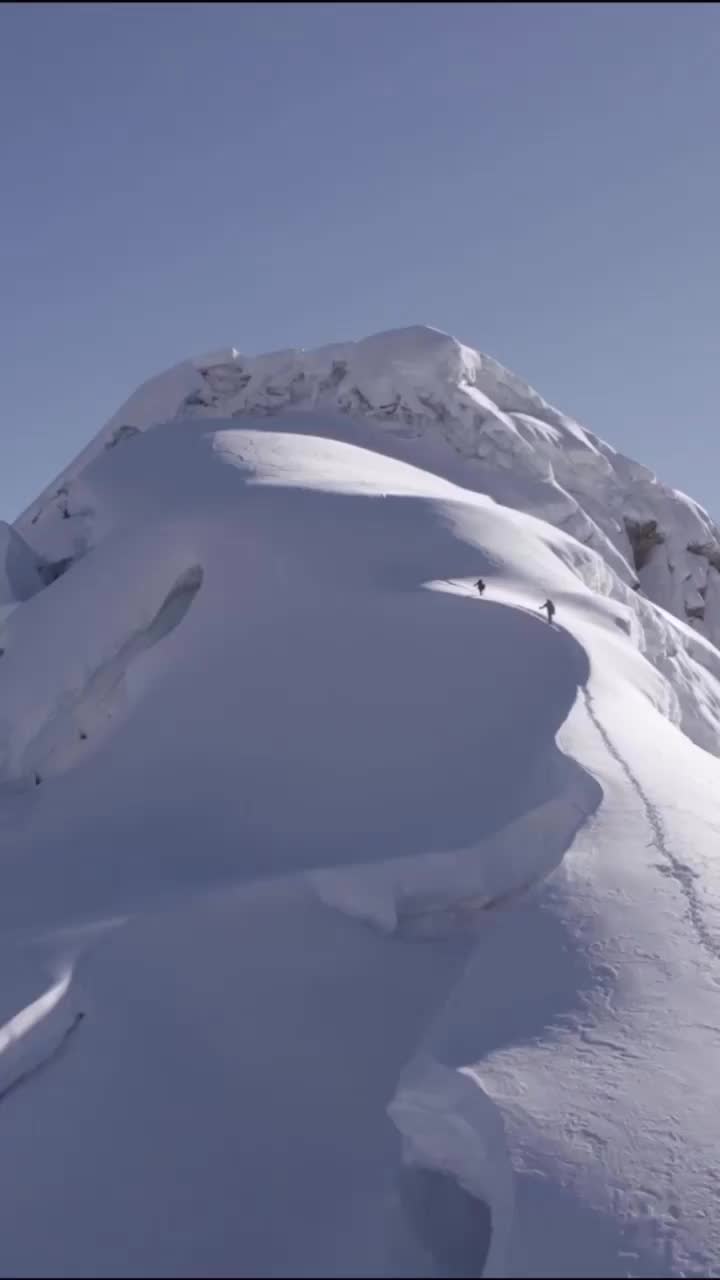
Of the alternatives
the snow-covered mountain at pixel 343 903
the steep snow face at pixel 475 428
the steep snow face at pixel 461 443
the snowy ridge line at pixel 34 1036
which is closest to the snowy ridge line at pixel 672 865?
the snow-covered mountain at pixel 343 903

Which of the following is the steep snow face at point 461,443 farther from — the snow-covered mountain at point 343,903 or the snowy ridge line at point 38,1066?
the snowy ridge line at point 38,1066

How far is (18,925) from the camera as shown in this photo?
681cm

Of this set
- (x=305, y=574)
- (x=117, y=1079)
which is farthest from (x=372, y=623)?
(x=117, y=1079)

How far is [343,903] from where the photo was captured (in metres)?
6.00

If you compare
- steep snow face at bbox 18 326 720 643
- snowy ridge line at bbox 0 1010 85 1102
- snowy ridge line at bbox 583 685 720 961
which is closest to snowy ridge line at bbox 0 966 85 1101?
snowy ridge line at bbox 0 1010 85 1102

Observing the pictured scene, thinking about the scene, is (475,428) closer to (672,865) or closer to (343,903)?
(672,865)

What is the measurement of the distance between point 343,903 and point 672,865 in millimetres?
1906

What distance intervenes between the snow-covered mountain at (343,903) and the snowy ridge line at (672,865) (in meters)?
0.03

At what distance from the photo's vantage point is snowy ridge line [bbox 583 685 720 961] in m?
5.41

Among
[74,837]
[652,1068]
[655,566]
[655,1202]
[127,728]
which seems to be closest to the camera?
[655,1202]

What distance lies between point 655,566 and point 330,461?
9697mm

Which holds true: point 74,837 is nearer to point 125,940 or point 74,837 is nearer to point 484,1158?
point 125,940

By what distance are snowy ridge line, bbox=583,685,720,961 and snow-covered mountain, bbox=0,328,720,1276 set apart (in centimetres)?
3

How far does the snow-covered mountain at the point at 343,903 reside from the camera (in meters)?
3.97
